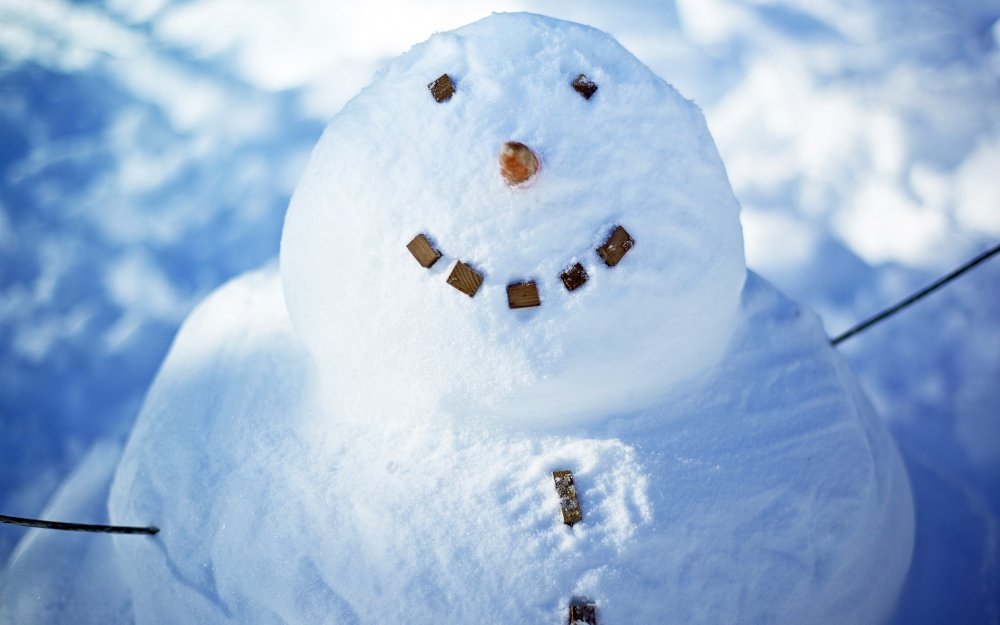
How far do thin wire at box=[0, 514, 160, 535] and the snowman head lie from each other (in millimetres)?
476

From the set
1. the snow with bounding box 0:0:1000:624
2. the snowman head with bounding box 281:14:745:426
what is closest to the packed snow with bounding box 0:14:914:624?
the snowman head with bounding box 281:14:745:426

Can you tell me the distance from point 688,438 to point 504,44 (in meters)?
0.67

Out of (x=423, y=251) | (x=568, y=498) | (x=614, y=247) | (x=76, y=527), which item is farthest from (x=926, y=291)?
(x=76, y=527)

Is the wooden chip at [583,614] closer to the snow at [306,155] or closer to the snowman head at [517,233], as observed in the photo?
the snowman head at [517,233]

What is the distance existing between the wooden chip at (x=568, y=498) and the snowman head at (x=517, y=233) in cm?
9

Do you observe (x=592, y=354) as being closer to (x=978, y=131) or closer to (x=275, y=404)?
(x=275, y=404)

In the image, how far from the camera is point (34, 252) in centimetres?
184

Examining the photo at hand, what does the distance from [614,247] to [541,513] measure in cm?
40

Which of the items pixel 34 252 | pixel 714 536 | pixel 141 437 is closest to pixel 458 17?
pixel 34 252

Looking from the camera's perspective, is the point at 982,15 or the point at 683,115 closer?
the point at 683,115

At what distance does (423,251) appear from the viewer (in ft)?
2.74

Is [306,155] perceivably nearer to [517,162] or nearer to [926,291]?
[517,162]

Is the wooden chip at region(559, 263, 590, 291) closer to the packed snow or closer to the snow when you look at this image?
the packed snow

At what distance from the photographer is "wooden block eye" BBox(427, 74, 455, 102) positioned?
86 centimetres
